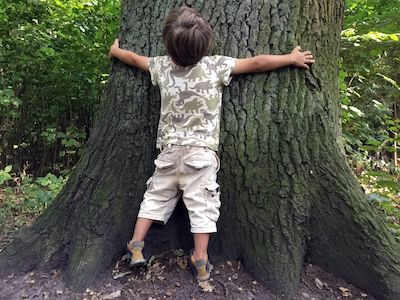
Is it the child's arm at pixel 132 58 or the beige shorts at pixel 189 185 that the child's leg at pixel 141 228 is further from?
the child's arm at pixel 132 58

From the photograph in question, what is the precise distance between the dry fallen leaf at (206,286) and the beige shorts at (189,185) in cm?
32

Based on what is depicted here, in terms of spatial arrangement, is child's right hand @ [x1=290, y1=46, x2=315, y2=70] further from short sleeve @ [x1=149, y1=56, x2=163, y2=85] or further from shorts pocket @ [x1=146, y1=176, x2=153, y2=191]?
shorts pocket @ [x1=146, y1=176, x2=153, y2=191]

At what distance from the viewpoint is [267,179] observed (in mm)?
2627

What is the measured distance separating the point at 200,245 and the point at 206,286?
0.25 meters

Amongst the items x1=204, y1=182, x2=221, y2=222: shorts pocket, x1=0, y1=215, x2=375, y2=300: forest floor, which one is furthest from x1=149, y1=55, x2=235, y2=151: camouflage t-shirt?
x1=0, y1=215, x2=375, y2=300: forest floor

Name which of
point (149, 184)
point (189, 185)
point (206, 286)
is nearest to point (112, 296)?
point (206, 286)

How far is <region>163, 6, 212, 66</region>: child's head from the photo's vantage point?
8.00 ft

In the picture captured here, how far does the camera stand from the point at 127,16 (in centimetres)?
293

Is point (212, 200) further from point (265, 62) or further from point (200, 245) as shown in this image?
point (265, 62)

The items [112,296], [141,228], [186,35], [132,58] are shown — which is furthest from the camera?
[132,58]

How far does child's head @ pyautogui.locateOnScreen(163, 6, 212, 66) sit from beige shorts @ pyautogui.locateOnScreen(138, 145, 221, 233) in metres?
0.57

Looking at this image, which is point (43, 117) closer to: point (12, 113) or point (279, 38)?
point (12, 113)

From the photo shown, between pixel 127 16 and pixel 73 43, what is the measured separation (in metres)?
3.54

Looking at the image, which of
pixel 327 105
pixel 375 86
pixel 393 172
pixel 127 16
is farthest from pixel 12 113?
pixel 375 86
